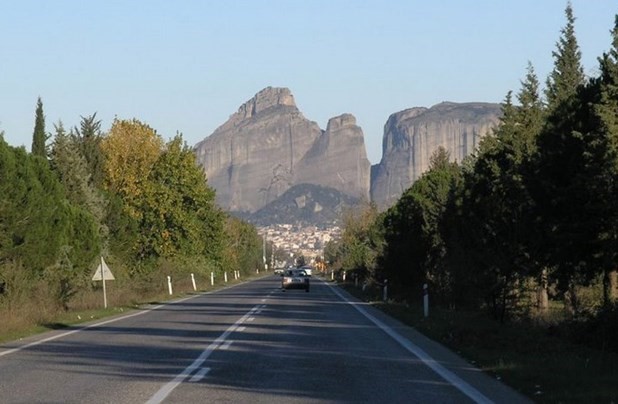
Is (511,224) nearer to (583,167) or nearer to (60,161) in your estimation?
(583,167)

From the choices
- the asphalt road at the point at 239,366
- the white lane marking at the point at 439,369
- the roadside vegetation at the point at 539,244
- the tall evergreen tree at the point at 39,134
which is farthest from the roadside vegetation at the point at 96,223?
the roadside vegetation at the point at 539,244

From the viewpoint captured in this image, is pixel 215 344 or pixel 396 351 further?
pixel 215 344

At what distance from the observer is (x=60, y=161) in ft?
195

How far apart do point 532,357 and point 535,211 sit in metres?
8.30

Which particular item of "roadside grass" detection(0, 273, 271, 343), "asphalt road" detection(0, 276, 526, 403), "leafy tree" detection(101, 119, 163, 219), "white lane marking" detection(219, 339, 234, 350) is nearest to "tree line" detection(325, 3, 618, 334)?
"asphalt road" detection(0, 276, 526, 403)

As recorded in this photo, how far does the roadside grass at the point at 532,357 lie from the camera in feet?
48.1

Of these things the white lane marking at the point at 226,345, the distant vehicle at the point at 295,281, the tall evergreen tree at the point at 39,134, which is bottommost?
the white lane marking at the point at 226,345

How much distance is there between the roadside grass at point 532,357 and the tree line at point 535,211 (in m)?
1.57

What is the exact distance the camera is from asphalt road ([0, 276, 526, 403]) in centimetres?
1445

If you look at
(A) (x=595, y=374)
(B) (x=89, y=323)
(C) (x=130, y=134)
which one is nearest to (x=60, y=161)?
(C) (x=130, y=134)

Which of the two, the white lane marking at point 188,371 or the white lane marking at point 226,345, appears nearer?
the white lane marking at point 188,371

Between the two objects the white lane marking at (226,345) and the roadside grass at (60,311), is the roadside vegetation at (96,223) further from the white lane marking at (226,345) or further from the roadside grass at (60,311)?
the white lane marking at (226,345)

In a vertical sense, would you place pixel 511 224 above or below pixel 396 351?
above

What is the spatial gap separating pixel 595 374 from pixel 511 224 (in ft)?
48.1
